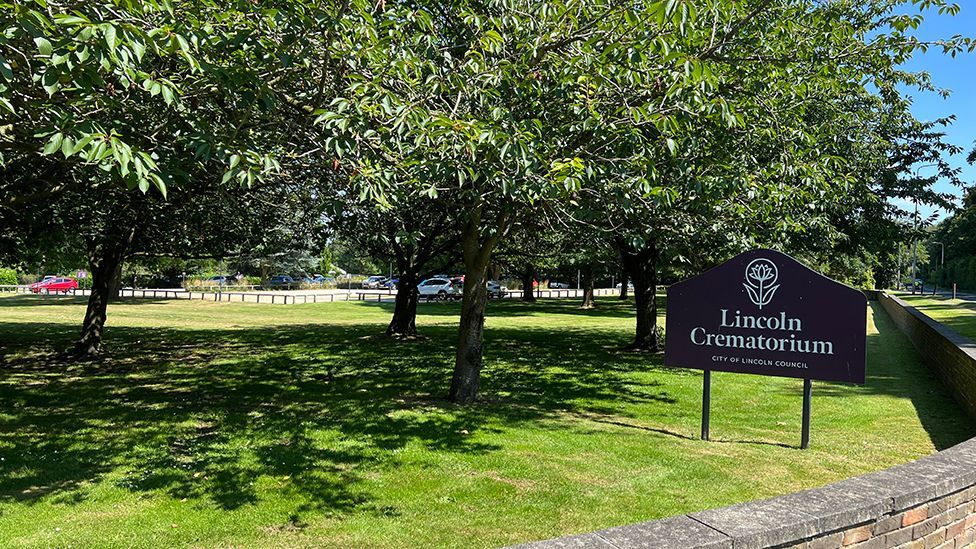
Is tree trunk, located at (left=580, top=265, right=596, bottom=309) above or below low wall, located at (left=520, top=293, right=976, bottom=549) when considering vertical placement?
above

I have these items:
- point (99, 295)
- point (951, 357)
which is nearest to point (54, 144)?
point (951, 357)

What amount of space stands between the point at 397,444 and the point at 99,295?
11.7m

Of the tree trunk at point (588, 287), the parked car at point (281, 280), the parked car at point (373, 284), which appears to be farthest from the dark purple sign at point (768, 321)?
the parked car at point (373, 284)

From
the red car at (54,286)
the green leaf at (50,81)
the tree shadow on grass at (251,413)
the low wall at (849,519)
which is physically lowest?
the tree shadow on grass at (251,413)

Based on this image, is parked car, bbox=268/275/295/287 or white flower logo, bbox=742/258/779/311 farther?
parked car, bbox=268/275/295/287

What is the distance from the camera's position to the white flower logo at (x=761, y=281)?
7606 millimetres

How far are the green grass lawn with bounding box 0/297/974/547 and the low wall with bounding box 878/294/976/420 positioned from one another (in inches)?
13.8

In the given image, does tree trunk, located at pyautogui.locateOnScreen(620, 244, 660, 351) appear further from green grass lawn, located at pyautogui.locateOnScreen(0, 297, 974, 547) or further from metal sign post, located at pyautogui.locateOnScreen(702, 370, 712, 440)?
metal sign post, located at pyautogui.locateOnScreen(702, 370, 712, 440)

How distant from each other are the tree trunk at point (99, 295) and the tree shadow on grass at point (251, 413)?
58 centimetres

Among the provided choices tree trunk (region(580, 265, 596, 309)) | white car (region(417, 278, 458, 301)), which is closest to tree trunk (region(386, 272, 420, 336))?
tree trunk (region(580, 265, 596, 309))

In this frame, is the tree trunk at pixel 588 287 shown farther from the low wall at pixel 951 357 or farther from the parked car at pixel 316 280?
the parked car at pixel 316 280

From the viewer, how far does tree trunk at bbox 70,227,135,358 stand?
15.7 m

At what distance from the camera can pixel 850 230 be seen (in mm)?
17594

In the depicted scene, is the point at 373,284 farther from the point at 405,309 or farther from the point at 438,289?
the point at 405,309
